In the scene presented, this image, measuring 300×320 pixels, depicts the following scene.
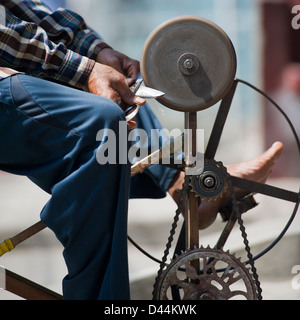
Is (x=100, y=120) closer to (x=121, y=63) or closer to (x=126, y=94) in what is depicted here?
(x=126, y=94)

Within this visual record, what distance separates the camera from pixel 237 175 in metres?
2.08

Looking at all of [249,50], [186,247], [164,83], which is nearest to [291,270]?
[186,247]

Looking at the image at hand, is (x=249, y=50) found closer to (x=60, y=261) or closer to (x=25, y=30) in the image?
(x=60, y=261)

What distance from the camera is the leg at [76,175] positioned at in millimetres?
1509

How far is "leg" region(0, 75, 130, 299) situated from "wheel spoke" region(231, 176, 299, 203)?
1.34 feet

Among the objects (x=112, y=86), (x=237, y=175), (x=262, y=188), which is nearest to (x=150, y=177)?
(x=237, y=175)

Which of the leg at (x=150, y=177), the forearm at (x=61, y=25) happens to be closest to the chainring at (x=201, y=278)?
the leg at (x=150, y=177)

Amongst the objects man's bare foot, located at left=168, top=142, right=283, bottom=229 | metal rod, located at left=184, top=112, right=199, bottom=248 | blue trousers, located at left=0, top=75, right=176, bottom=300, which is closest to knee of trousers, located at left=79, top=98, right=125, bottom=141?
blue trousers, located at left=0, top=75, right=176, bottom=300

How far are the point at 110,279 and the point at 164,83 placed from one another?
19.6 inches

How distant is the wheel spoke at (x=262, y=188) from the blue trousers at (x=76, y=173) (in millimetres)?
416

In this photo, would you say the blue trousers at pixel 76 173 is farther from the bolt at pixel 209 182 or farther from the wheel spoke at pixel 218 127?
the wheel spoke at pixel 218 127

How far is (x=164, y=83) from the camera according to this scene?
1.64 m

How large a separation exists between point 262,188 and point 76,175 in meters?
0.62

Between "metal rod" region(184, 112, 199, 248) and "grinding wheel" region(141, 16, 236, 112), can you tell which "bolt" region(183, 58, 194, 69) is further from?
"metal rod" region(184, 112, 199, 248)
